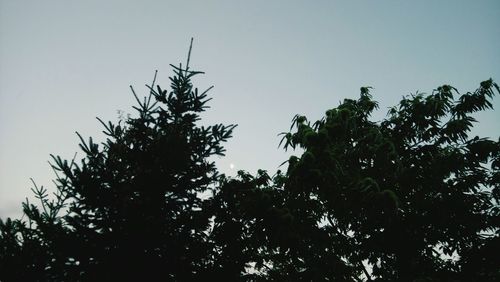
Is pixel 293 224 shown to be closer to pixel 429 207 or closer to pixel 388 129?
pixel 429 207

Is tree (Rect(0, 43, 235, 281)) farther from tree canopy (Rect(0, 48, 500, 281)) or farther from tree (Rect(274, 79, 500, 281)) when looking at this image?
tree (Rect(274, 79, 500, 281))

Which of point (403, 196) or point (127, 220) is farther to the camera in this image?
point (403, 196)

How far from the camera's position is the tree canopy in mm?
5320

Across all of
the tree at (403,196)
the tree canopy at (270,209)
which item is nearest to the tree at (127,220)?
the tree canopy at (270,209)

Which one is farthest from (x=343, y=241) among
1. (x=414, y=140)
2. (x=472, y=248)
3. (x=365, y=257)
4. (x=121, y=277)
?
(x=121, y=277)

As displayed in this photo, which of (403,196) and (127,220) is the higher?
(403,196)

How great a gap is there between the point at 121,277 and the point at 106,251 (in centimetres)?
54

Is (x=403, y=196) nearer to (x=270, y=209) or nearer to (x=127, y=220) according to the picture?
(x=270, y=209)

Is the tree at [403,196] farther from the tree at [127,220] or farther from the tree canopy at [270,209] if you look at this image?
the tree at [127,220]

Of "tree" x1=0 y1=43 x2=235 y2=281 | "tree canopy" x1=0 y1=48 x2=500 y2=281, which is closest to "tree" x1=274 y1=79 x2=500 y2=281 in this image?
"tree canopy" x1=0 y1=48 x2=500 y2=281

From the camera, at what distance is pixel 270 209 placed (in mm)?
6688

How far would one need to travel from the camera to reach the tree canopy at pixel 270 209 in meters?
5.32

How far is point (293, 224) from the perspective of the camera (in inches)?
260

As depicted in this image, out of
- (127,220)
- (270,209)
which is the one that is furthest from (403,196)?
(127,220)
